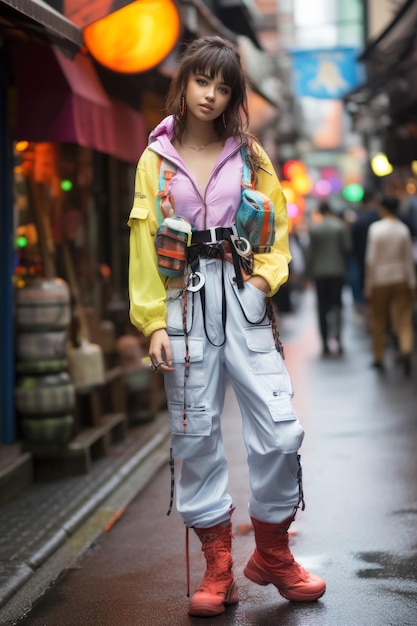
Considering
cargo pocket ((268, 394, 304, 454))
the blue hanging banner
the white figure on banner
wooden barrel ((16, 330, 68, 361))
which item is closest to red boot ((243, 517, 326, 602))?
cargo pocket ((268, 394, 304, 454))

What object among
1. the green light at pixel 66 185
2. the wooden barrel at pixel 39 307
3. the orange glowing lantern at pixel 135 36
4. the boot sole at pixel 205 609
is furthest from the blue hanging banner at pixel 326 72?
the boot sole at pixel 205 609

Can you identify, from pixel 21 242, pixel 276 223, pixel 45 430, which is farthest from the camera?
pixel 21 242

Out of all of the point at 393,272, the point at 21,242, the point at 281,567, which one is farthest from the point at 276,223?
the point at 393,272

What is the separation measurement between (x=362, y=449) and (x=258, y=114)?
36.5 ft

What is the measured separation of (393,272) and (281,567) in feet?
29.6

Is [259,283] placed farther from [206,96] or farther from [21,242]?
[21,242]

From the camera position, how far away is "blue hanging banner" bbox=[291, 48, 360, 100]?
24156 mm

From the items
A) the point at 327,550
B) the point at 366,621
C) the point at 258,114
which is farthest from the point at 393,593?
the point at 258,114

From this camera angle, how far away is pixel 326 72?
24234 millimetres

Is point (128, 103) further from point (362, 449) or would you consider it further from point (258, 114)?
point (258, 114)

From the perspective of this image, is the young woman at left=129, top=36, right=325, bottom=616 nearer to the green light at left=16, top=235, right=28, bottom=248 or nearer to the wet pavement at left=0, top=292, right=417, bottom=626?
the wet pavement at left=0, top=292, right=417, bottom=626

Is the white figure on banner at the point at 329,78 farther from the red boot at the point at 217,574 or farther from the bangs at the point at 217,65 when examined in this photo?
the red boot at the point at 217,574

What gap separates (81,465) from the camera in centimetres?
790

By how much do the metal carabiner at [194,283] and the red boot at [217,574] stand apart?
3.28ft
